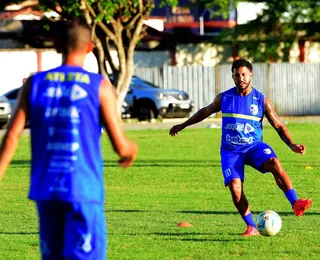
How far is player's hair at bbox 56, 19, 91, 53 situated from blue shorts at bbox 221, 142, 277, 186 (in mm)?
5271

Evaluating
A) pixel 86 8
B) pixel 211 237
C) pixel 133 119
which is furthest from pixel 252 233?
pixel 133 119

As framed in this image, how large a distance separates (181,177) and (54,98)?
12.7 m

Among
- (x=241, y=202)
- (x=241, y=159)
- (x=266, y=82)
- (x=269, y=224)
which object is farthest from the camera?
(x=266, y=82)

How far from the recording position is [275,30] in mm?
45281

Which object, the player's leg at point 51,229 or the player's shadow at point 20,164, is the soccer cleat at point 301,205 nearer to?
the player's leg at point 51,229

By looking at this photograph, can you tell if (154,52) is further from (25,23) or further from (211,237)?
(211,237)

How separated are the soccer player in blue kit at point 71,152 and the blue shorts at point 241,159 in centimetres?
518

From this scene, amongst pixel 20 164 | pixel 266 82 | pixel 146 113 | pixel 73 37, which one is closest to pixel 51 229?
pixel 73 37

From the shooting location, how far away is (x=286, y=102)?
42344mm

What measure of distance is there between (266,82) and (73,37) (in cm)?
3665

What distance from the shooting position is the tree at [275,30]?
144ft

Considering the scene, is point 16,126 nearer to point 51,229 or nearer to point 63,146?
point 63,146

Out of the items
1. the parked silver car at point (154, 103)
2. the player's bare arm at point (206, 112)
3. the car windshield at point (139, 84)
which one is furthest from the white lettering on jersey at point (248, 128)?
the car windshield at point (139, 84)

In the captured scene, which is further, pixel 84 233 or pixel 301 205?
pixel 301 205
